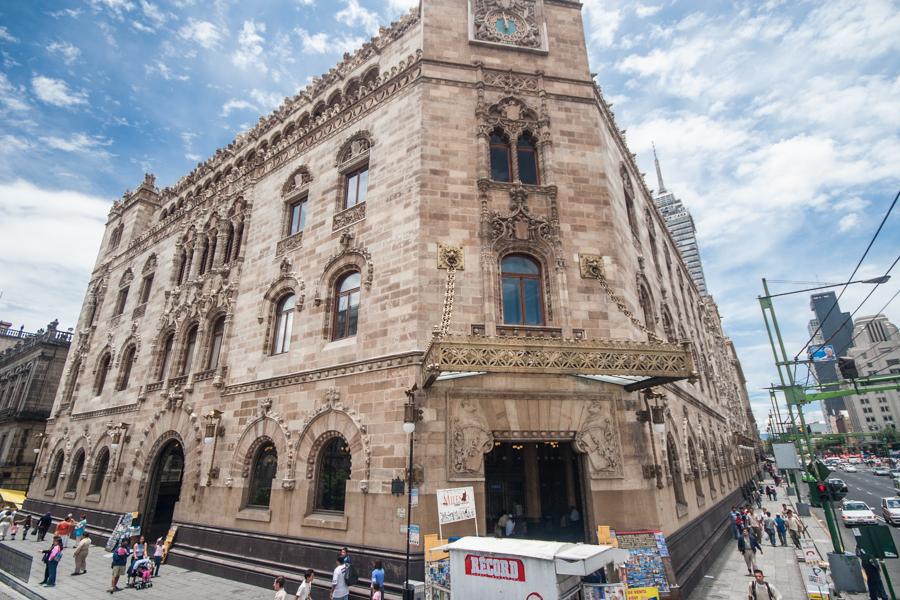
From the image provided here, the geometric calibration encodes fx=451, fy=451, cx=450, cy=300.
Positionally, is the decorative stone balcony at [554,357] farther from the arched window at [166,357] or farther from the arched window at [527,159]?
the arched window at [166,357]

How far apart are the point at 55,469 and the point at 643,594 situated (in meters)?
31.4

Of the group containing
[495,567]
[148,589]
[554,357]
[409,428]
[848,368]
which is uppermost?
[848,368]

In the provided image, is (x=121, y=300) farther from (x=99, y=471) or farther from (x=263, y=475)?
(x=263, y=475)

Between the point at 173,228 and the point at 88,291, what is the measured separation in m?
11.2

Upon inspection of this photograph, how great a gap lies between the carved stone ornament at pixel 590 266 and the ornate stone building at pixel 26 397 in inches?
1703

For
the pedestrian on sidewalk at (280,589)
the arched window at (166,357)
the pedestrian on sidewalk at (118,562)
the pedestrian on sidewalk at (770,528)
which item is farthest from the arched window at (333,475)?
the pedestrian on sidewalk at (770,528)

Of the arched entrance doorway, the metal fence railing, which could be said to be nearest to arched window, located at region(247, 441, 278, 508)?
the arched entrance doorway

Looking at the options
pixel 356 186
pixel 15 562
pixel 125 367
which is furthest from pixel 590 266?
pixel 125 367

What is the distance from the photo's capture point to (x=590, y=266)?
571 inches

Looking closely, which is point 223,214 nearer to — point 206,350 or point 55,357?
point 206,350

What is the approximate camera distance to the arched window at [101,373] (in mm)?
26322

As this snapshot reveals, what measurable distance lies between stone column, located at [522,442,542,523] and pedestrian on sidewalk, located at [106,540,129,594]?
1265 centimetres

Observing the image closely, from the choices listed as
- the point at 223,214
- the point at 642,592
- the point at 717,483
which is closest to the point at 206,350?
the point at 223,214

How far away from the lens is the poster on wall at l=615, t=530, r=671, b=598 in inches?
430
